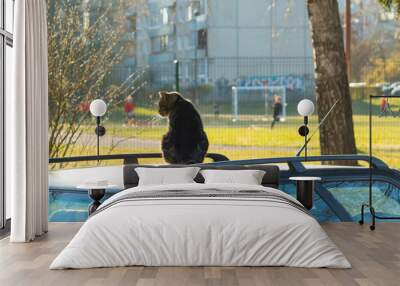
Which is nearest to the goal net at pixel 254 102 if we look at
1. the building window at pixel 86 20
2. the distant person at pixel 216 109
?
the distant person at pixel 216 109

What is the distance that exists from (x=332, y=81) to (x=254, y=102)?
1.15 meters

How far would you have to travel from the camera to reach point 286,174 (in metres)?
8.26

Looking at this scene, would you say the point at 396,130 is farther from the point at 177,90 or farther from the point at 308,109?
the point at 177,90

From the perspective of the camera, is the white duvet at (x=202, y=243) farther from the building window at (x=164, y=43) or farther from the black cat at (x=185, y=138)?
the building window at (x=164, y=43)

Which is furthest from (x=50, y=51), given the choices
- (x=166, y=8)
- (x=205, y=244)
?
(x=205, y=244)

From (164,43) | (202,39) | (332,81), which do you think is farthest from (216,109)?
(332,81)

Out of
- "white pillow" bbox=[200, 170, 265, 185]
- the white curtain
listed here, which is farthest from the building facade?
the white curtain

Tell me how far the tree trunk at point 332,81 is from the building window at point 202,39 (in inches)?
62.3

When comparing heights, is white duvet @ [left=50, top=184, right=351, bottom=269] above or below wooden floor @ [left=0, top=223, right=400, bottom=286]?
above

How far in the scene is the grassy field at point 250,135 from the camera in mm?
8914

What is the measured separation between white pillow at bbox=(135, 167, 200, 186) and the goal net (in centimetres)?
240

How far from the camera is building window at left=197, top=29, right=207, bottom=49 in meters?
9.63

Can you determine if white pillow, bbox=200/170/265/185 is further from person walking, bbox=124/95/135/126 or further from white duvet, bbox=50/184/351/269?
person walking, bbox=124/95/135/126

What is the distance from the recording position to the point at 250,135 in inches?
364
